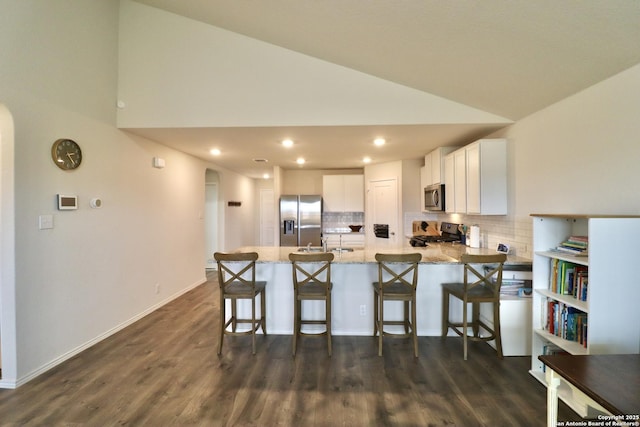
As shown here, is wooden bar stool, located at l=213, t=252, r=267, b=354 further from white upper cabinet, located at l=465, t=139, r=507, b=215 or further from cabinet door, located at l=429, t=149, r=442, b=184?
cabinet door, located at l=429, t=149, r=442, b=184

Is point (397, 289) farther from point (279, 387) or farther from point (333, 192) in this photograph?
point (333, 192)

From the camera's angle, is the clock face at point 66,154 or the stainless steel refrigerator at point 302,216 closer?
the clock face at point 66,154

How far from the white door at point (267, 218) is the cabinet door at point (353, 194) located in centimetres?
290

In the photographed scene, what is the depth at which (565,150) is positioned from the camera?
2.51 metres

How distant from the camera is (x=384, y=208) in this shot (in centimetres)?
573

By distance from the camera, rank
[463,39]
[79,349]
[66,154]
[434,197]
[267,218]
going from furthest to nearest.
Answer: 1. [267,218]
2. [434,197]
3. [79,349]
4. [66,154]
5. [463,39]

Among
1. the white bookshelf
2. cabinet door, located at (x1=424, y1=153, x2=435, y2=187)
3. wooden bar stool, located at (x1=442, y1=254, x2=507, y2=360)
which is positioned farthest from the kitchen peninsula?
cabinet door, located at (x1=424, y1=153, x2=435, y2=187)

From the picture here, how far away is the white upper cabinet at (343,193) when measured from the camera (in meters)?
6.50

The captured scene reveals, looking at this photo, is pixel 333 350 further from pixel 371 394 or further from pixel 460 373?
pixel 460 373

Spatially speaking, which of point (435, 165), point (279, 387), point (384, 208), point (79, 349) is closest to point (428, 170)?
point (435, 165)

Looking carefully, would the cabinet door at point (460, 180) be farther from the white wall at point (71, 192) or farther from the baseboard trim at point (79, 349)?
the baseboard trim at point (79, 349)

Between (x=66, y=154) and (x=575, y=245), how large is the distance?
14.3ft

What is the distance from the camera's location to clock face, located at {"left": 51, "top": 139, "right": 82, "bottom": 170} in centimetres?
258

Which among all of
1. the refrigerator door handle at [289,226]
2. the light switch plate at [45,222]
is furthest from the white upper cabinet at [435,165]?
the light switch plate at [45,222]
